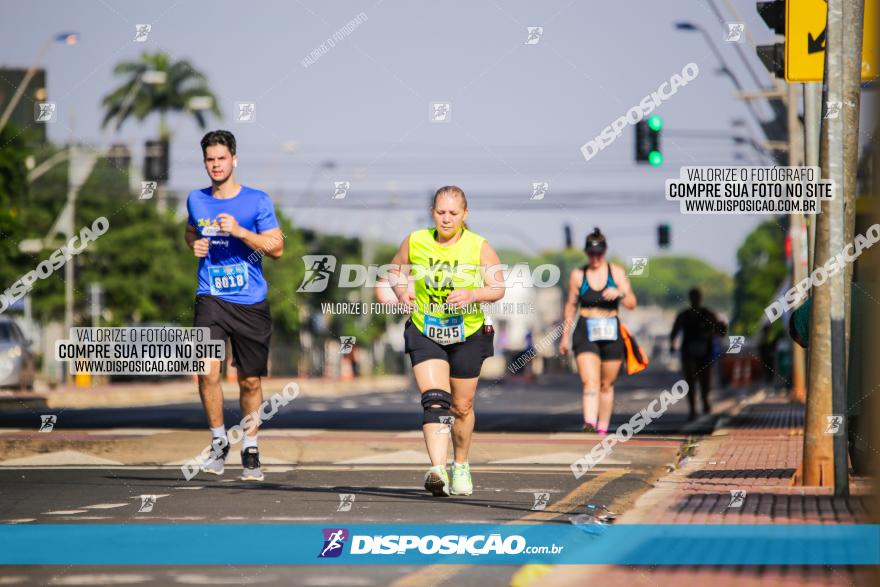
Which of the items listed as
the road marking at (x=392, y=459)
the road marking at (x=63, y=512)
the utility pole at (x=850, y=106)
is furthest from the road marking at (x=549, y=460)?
the road marking at (x=63, y=512)

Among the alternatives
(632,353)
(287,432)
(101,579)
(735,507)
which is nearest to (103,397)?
(287,432)

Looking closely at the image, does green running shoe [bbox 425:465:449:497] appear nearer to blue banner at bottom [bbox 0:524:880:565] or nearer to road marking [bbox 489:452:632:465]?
blue banner at bottom [bbox 0:524:880:565]

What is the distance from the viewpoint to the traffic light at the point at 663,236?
136ft

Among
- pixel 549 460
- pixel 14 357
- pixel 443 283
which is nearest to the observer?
pixel 443 283

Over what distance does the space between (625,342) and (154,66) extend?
57.9 m

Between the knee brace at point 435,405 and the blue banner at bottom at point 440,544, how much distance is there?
5.69 feet

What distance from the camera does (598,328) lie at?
15578 millimetres

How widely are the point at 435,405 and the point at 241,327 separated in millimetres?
1704

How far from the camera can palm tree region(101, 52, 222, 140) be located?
6981cm

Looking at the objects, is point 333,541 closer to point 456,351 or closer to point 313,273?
point 456,351

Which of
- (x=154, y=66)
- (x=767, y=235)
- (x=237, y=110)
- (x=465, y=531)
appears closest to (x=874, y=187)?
(x=465, y=531)

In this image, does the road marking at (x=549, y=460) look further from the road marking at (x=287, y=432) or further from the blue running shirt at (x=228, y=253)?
the road marking at (x=287, y=432)

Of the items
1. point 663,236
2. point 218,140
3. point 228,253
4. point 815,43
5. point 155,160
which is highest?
point 155,160

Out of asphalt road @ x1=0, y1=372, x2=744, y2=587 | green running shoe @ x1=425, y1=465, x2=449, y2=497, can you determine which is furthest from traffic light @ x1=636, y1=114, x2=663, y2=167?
green running shoe @ x1=425, y1=465, x2=449, y2=497
